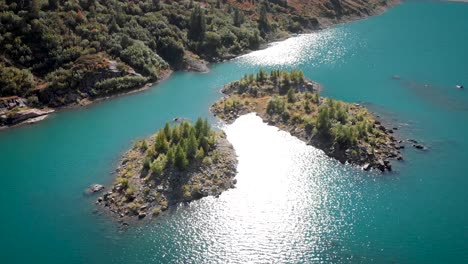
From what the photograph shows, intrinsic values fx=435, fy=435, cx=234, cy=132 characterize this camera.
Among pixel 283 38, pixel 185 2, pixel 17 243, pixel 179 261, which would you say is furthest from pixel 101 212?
pixel 283 38

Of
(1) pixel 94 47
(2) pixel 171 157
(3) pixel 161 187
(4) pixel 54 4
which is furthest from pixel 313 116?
(4) pixel 54 4

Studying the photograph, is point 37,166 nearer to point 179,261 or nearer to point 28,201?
point 28,201

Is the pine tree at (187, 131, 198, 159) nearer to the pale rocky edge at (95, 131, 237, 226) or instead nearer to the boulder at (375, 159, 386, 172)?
the pale rocky edge at (95, 131, 237, 226)

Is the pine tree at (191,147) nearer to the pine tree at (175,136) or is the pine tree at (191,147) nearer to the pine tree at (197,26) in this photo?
the pine tree at (175,136)

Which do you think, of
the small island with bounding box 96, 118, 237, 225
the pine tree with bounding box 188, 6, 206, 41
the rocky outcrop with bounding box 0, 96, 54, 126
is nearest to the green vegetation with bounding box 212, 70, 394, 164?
the small island with bounding box 96, 118, 237, 225

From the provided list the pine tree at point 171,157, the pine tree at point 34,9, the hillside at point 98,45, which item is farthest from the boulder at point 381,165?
the pine tree at point 34,9

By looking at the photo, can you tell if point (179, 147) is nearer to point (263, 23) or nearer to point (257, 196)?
point (257, 196)
